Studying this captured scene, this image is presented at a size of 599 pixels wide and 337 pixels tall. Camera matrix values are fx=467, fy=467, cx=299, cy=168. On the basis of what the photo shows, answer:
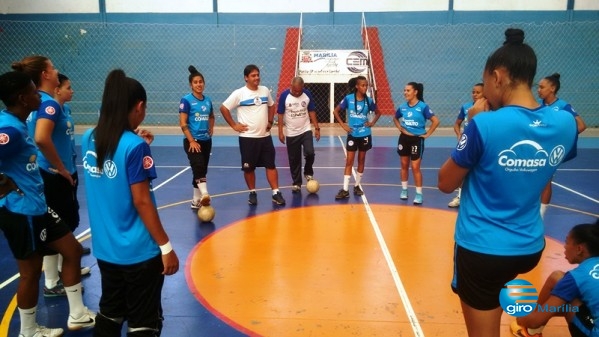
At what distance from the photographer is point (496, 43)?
18.0m

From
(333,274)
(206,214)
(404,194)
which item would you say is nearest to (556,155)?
(333,274)

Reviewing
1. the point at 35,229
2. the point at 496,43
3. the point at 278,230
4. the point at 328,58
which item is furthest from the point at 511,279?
the point at 496,43

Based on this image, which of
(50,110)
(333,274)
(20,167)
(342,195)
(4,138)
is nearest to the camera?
(4,138)

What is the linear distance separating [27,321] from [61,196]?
109 centimetres

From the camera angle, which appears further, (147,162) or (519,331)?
(519,331)

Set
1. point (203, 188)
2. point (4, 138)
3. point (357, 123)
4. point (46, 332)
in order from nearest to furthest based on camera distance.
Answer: point (4, 138), point (46, 332), point (203, 188), point (357, 123)

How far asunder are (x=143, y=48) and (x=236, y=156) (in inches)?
362

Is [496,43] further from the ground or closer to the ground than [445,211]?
further from the ground

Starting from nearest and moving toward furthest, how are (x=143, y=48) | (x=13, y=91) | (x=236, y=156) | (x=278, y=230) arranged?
1. (x=13, y=91)
2. (x=278, y=230)
3. (x=236, y=156)
4. (x=143, y=48)

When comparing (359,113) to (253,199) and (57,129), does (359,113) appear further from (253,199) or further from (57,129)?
(57,129)

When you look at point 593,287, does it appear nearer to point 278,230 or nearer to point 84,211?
point 278,230

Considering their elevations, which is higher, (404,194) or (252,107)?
(252,107)

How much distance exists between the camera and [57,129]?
Answer: 410 centimetres

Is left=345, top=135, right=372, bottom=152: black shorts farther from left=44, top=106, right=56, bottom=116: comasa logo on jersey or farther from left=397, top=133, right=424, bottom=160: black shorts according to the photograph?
left=44, top=106, right=56, bottom=116: comasa logo on jersey
